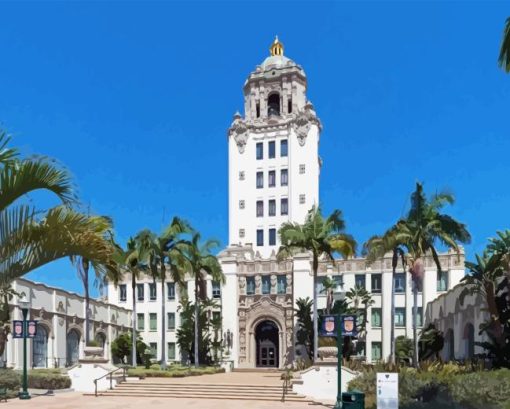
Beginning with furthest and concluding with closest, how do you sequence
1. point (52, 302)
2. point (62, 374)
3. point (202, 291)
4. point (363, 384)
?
point (202, 291), point (52, 302), point (62, 374), point (363, 384)

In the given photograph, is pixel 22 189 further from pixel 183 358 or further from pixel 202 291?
pixel 183 358

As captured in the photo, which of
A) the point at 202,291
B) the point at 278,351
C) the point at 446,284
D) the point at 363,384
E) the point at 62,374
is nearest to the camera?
the point at 363,384

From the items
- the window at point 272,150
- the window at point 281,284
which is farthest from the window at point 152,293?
the window at point 272,150

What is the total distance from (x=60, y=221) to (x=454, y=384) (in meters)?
17.2

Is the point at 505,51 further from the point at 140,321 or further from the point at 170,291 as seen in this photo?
the point at 140,321

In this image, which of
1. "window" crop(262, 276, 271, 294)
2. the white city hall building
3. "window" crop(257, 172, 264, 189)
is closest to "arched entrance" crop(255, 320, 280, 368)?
the white city hall building

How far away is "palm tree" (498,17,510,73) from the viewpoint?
1111 centimetres

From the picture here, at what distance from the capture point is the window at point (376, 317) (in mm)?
53656

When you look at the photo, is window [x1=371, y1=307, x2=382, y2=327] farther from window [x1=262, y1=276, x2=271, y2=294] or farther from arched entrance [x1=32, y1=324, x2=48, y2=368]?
arched entrance [x1=32, y1=324, x2=48, y2=368]

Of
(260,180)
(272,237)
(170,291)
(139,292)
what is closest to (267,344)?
(272,237)

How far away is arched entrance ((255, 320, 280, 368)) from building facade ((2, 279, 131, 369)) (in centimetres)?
1522

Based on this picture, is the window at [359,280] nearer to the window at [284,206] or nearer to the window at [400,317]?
the window at [400,317]

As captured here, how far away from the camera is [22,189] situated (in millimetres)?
6918

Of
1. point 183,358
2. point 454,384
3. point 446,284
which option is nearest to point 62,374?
point 454,384
